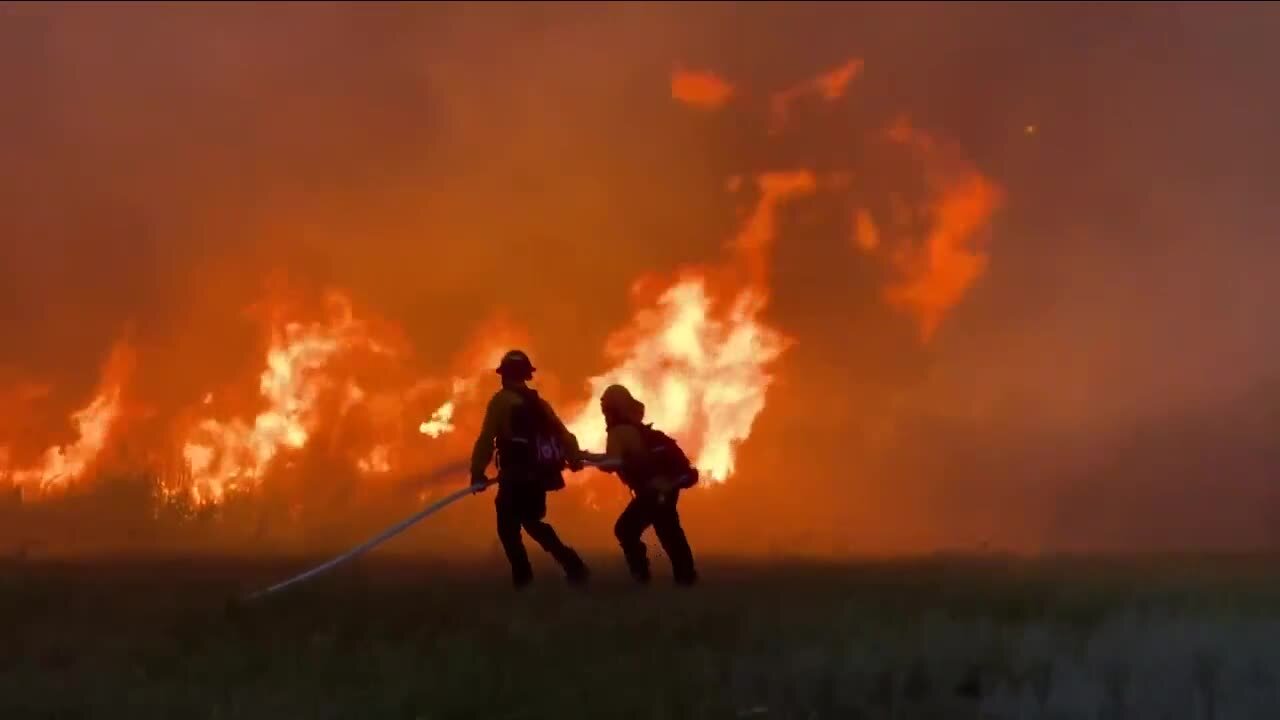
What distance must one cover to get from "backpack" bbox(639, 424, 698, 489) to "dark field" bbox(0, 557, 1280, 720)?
122 centimetres

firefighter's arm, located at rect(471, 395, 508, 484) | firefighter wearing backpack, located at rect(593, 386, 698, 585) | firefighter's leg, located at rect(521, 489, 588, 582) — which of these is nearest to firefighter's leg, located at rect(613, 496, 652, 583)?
firefighter wearing backpack, located at rect(593, 386, 698, 585)

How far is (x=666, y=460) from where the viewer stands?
15.0 meters

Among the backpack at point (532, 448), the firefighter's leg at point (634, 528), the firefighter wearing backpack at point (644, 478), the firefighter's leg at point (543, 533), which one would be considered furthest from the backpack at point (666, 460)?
the firefighter's leg at point (543, 533)

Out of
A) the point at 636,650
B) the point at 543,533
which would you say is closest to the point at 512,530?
the point at 543,533

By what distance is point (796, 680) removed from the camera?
8.16 meters

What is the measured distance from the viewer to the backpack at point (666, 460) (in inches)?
589

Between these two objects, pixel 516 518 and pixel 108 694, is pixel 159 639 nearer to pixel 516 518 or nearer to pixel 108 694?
pixel 108 694

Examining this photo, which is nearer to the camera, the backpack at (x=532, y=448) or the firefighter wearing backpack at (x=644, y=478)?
the backpack at (x=532, y=448)

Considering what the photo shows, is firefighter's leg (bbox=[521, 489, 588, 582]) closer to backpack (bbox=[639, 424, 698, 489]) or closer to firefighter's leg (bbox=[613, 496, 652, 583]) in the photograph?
firefighter's leg (bbox=[613, 496, 652, 583])

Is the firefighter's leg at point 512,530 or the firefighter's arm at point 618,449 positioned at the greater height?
the firefighter's arm at point 618,449

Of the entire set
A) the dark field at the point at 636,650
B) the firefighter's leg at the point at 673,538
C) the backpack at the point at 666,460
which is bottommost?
the dark field at the point at 636,650

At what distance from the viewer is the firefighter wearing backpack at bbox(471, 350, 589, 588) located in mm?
14352

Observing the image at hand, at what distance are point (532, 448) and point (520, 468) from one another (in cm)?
26

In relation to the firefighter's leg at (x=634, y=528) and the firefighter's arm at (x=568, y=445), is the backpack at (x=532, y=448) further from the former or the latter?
the firefighter's leg at (x=634, y=528)
